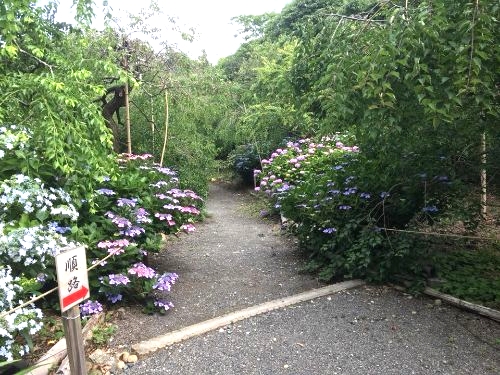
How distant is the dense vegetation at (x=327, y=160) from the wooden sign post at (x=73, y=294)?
380mm

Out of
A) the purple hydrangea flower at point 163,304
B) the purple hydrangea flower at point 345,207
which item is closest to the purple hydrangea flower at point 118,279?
the purple hydrangea flower at point 163,304

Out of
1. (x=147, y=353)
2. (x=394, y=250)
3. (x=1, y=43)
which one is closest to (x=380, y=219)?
(x=394, y=250)

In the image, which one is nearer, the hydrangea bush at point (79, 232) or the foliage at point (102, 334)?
the hydrangea bush at point (79, 232)

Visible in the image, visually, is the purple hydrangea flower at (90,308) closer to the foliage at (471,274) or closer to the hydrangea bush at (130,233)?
the hydrangea bush at (130,233)

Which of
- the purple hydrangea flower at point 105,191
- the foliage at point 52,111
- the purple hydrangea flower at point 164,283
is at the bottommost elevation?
the purple hydrangea flower at point 164,283

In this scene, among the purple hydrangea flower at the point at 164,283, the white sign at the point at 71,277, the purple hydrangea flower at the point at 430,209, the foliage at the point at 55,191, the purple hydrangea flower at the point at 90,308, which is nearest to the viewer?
the white sign at the point at 71,277

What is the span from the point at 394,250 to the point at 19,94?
3.49 meters

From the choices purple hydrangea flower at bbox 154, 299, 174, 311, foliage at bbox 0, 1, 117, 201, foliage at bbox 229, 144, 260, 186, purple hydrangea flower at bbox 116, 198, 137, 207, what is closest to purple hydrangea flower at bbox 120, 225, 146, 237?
purple hydrangea flower at bbox 116, 198, 137, 207

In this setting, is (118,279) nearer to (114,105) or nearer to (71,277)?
(71,277)

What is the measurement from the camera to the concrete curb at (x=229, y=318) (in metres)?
3.10

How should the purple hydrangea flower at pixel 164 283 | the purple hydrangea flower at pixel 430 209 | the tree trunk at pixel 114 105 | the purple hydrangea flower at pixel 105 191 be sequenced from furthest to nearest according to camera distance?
the tree trunk at pixel 114 105, the purple hydrangea flower at pixel 430 209, the purple hydrangea flower at pixel 105 191, the purple hydrangea flower at pixel 164 283

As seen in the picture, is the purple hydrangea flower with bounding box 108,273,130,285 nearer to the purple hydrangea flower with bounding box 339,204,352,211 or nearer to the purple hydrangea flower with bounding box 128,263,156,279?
the purple hydrangea flower with bounding box 128,263,156,279

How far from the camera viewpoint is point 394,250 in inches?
162

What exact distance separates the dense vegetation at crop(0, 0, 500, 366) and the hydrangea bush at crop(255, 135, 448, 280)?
0.02 meters
